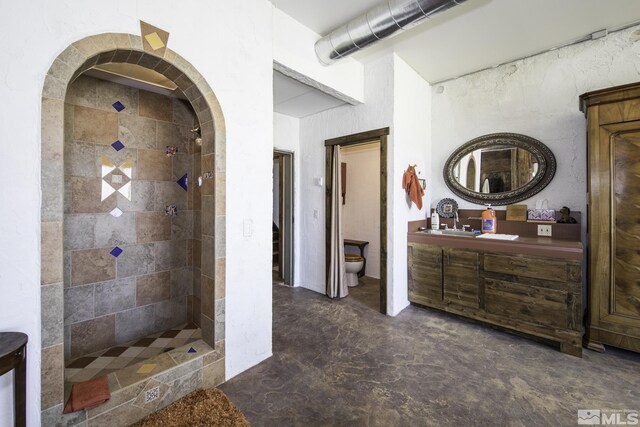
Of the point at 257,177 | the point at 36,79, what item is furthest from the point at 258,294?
the point at 36,79

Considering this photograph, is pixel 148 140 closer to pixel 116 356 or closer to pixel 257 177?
pixel 257 177

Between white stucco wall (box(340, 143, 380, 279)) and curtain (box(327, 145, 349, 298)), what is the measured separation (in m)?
0.86

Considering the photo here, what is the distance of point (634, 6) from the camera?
7.26 feet

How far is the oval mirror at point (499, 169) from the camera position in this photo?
114 inches

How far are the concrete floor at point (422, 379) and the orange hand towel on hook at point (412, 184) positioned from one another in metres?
1.41

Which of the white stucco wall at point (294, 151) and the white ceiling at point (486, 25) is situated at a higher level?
the white ceiling at point (486, 25)

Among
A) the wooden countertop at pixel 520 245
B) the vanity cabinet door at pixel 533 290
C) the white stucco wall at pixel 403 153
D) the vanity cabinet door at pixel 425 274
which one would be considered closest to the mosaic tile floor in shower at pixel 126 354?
the white stucco wall at pixel 403 153

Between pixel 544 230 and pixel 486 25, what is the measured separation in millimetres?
2056

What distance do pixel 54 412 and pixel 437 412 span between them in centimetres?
202

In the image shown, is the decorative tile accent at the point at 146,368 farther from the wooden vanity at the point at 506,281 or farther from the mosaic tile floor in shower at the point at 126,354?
the wooden vanity at the point at 506,281

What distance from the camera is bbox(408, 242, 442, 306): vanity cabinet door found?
3.01 meters

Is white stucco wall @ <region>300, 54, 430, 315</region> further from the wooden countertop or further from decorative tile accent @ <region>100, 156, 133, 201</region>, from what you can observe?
decorative tile accent @ <region>100, 156, 133, 201</region>

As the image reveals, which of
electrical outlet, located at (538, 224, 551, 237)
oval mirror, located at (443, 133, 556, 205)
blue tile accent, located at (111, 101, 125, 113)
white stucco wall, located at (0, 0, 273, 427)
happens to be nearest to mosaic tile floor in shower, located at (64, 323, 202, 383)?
white stucco wall, located at (0, 0, 273, 427)

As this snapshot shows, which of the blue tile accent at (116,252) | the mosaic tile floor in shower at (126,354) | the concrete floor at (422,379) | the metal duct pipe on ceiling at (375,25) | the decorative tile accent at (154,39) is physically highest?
the metal duct pipe on ceiling at (375,25)
